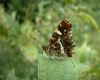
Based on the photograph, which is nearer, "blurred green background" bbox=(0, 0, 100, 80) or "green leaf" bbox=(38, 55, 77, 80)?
"green leaf" bbox=(38, 55, 77, 80)

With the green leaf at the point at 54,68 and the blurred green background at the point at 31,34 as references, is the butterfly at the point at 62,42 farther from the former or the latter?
the blurred green background at the point at 31,34

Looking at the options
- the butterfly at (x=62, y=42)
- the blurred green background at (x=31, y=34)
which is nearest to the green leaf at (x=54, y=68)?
the butterfly at (x=62, y=42)

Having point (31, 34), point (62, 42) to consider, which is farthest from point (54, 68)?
point (31, 34)

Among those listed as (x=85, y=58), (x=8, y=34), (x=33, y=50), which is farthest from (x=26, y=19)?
(x=85, y=58)

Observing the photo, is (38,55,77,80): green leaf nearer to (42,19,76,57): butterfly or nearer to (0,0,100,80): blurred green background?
(42,19,76,57): butterfly

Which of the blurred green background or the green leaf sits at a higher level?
the blurred green background

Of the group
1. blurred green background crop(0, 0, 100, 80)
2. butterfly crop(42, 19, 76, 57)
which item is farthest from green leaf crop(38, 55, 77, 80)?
blurred green background crop(0, 0, 100, 80)

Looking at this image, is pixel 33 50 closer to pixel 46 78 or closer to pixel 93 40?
pixel 93 40
